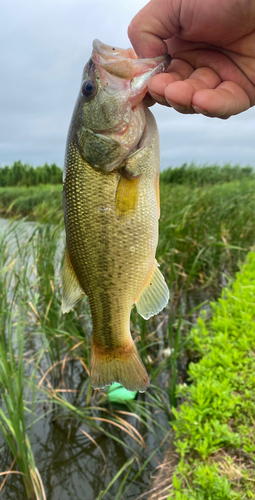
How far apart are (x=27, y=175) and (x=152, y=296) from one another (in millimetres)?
21993

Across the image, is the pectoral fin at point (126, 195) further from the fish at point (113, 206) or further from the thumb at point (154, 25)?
the thumb at point (154, 25)

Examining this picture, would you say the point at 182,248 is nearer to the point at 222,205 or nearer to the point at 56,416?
the point at 222,205

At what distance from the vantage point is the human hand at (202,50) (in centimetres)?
145

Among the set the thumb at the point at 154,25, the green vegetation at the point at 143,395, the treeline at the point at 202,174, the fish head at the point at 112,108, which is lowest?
the green vegetation at the point at 143,395

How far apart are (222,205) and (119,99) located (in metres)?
5.84

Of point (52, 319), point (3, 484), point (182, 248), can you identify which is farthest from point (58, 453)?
point (182, 248)

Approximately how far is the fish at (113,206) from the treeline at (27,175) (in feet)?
68.0

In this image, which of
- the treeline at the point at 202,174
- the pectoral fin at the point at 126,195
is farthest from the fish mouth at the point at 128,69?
the treeline at the point at 202,174

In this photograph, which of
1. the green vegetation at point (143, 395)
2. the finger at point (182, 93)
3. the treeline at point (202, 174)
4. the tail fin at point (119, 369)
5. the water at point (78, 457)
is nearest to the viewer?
the finger at point (182, 93)

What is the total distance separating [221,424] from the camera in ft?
9.04

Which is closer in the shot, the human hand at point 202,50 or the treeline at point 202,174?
the human hand at point 202,50

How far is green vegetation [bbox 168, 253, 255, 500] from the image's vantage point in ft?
7.45

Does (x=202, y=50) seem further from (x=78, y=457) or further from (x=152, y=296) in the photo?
(x=78, y=457)

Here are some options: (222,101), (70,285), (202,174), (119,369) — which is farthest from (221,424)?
(202,174)
